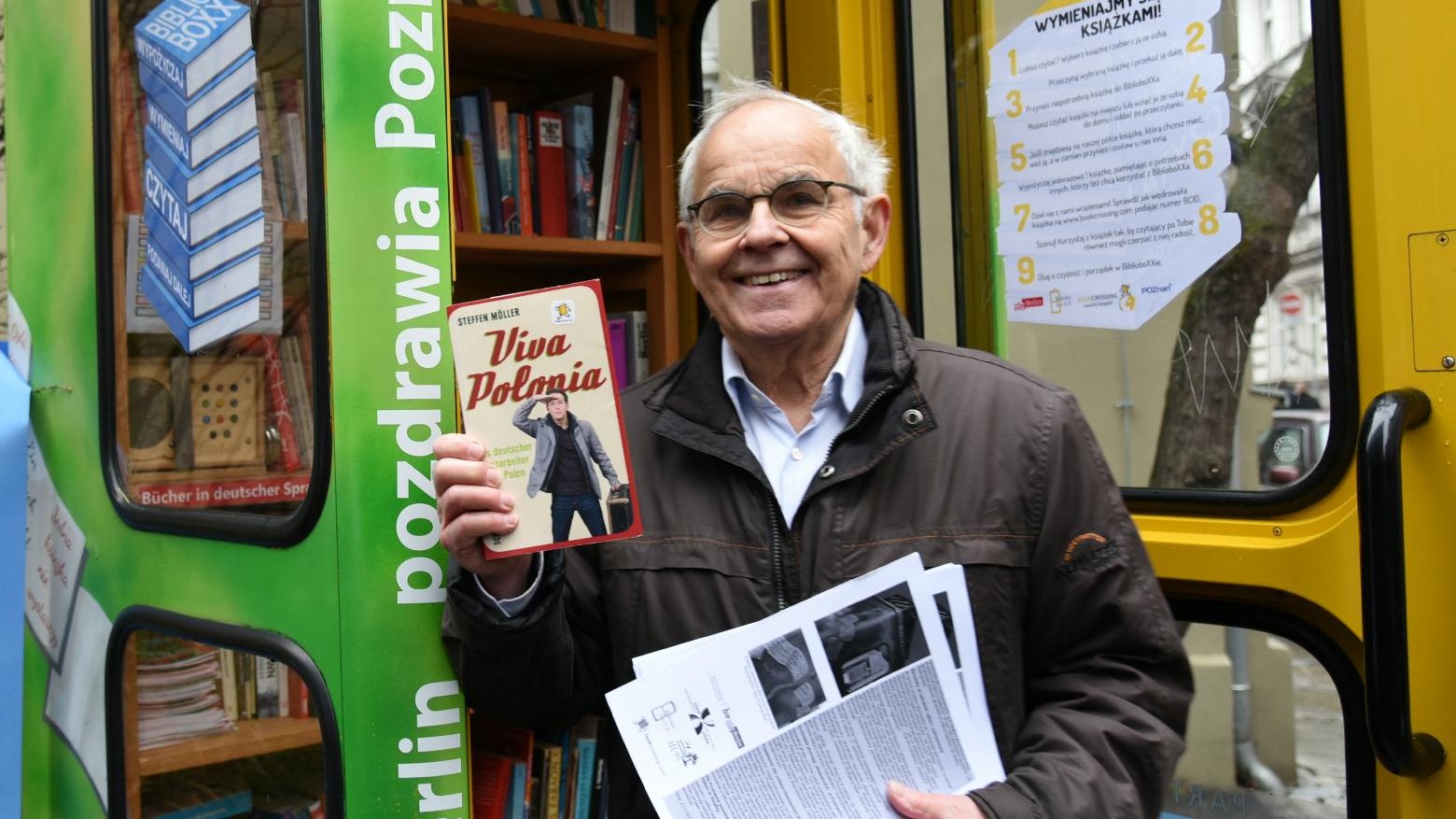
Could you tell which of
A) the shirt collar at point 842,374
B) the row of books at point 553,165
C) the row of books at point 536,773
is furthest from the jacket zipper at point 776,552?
the row of books at point 553,165

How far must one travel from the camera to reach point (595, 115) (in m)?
3.01

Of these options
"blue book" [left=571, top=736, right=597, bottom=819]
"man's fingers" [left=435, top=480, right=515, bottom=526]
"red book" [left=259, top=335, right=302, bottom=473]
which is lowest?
"blue book" [left=571, top=736, right=597, bottom=819]

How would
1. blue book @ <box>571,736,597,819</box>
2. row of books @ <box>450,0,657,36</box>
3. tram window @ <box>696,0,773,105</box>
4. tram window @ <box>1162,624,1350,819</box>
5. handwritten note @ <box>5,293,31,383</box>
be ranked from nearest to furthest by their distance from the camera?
tram window @ <box>1162,624,1350,819</box> → blue book @ <box>571,736,597,819</box> → handwritten note @ <box>5,293,31,383</box> → tram window @ <box>696,0,773,105</box> → row of books @ <box>450,0,657,36</box>

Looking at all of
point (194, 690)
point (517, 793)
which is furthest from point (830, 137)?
point (194, 690)

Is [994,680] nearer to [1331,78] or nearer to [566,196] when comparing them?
[1331,78]

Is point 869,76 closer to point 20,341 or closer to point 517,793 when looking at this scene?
point 517,793

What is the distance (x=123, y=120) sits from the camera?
2152mm

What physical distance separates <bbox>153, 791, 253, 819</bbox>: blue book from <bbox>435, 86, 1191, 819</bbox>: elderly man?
64 cm

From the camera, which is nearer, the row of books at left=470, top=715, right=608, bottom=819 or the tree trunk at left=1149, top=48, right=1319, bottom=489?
the tree trunk at left=1149, top=48, right=1319, bottom=489

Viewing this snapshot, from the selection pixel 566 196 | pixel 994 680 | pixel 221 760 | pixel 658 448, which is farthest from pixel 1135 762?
pixel 566 196

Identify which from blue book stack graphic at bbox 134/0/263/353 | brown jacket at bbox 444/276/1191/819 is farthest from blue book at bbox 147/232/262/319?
brown jacket at bbox 444/276/1191/819

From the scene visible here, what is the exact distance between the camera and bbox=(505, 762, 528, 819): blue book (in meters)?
1.99

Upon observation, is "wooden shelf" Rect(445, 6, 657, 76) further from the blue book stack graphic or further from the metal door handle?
the metal door handle

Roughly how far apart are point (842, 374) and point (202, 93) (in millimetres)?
1092
